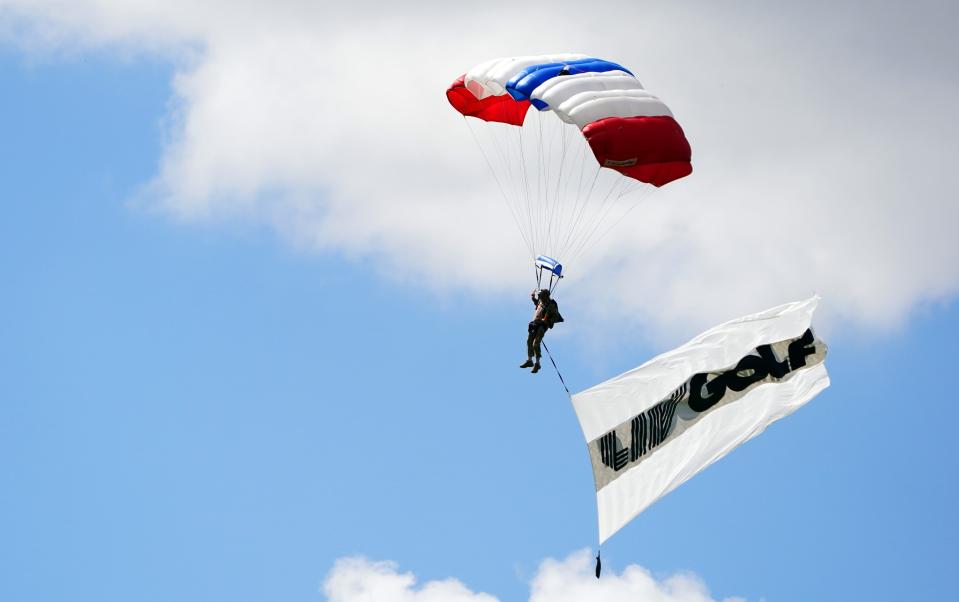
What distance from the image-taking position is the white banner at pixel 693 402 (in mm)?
29016

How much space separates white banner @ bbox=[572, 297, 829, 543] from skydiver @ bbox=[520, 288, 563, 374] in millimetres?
1441

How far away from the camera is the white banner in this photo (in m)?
29.0

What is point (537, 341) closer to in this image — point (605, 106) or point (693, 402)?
point (693, 402)

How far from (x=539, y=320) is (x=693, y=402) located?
2916mm

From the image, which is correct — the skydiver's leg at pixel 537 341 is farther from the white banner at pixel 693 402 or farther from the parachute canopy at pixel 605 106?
the parachute canopy at pixel 605 106

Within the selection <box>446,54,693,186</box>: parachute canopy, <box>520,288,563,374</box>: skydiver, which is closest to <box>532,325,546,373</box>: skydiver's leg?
<box>520,288,563,374</box>: skydiver


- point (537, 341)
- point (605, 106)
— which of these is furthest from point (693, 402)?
point (605, 106)

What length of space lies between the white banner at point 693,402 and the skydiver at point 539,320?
1.44 m

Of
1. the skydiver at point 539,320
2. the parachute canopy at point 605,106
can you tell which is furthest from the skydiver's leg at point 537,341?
the parachute canopy at point 605,106

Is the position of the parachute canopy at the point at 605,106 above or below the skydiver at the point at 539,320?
above

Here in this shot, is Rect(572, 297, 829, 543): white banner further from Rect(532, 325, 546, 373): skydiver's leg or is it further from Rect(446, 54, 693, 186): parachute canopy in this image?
Rect(446, 54, 693, 186): parachute canopy

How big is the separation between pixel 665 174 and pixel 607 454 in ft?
15.1

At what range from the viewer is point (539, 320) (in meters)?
30.1

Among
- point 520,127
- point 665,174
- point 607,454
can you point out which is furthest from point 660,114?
point 607,454
